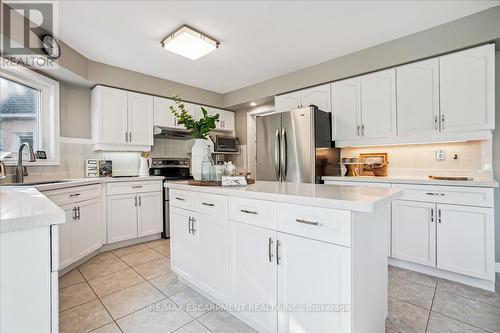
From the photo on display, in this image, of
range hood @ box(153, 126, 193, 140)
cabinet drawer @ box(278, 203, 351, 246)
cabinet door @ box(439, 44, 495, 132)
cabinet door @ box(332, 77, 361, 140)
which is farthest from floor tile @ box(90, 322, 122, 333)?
cabinet door @ box(439, 44, 495, 132)

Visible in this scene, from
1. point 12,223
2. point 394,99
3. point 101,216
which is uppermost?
point 394,99

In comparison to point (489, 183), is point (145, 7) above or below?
above

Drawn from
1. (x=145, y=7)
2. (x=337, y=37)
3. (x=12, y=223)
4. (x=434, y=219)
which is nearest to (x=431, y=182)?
(x=434, y=219)

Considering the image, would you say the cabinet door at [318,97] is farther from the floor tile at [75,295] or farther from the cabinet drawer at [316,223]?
the floor tile at [75,295]

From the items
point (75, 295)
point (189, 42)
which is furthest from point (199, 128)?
point (75, 295)

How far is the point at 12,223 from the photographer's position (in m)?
0.73

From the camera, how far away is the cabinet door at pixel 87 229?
2.56 meters

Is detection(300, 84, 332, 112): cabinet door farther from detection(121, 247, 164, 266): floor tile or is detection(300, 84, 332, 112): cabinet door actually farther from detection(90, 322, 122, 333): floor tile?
detection(90, 322, 122, 333): floor tile

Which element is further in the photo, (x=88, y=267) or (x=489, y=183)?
(x=88, y=267)

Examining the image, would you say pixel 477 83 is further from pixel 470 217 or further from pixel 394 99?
pixel 470 217

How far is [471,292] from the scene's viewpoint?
2045 mm

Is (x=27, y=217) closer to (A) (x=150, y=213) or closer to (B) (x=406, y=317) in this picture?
(B) (x=406, y=317)

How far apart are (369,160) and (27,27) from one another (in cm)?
396

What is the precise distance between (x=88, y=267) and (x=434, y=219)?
359cm
